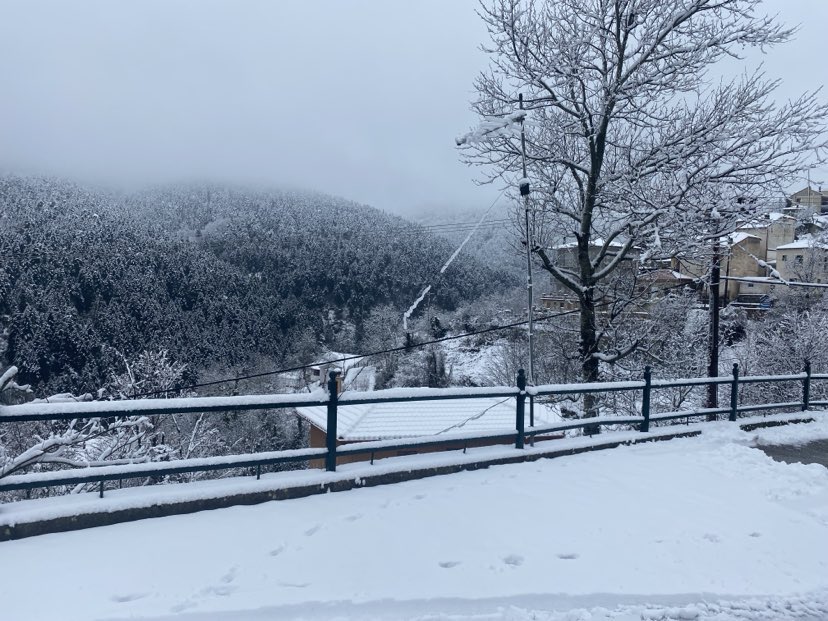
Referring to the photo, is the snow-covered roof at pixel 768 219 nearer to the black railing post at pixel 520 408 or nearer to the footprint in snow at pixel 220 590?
the black railing post at pixel 520 408

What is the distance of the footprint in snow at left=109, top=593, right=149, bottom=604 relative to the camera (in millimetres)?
3604

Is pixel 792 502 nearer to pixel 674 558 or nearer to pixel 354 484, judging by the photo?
pixel 674 558

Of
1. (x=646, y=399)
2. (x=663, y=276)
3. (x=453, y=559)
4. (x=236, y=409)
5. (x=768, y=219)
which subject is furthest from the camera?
(x=663, y=276)

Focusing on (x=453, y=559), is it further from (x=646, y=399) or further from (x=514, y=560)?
(x=646, y=399)

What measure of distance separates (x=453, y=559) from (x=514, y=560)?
499mm

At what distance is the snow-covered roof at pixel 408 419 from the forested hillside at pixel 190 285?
49.5 ft

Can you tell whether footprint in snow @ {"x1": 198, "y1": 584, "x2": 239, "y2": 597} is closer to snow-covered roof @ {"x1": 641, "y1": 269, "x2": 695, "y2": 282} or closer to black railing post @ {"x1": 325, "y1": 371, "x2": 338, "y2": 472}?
black railing post @ {"x1": 325, "y1": 371, "x2": 338, "y2": 472}

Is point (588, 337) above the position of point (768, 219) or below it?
below

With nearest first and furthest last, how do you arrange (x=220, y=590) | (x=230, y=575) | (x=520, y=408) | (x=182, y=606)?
(x=182, y=606) < (x=220, y=590) < (x=230, y=575) < (x=520, y=408)

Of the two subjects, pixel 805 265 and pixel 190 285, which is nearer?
pixel 805 265

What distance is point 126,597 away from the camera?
3.64 meters

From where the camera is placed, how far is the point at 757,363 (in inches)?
1249

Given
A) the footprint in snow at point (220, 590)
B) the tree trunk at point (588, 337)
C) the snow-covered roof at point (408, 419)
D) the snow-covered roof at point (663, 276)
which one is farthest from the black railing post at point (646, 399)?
the footprint in snow at point (220, 590)

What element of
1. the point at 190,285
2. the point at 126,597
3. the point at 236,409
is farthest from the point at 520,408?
the point at 190,285
